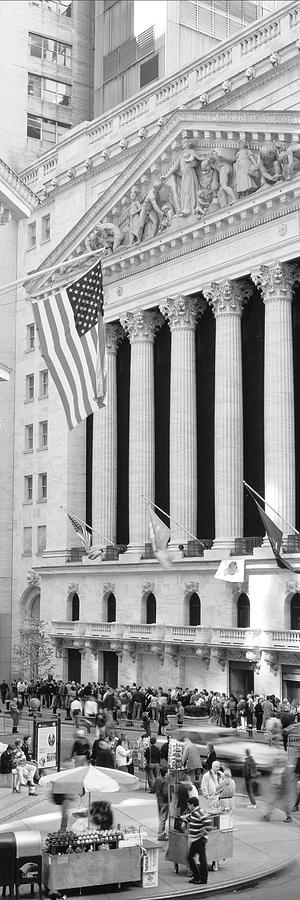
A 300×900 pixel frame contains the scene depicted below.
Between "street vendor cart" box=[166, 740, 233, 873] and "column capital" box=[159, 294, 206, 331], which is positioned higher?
"column capital" box=[159, 294, 206, 331]

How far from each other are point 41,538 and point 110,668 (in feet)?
41.4

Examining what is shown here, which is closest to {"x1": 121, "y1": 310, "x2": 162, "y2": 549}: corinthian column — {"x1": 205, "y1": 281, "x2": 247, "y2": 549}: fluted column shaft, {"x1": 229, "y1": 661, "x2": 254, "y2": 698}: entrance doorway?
{"x1": 205, "y1": 281, "x2": 247, "y2": 549}: fluted column shaft

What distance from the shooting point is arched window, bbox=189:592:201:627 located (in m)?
54.8

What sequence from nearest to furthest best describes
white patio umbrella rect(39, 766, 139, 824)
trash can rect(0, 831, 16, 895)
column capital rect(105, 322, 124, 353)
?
trash can rect(0, 831, 16, 895) < white patio umbrella rect(39, 766, 139, 824) < column capital rect(105, 322, 124, 353)

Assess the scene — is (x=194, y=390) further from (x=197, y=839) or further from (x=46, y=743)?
(x=197, y=839)

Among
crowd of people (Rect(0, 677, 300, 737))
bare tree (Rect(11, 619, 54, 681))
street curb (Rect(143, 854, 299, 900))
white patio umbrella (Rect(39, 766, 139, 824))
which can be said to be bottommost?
street curb (Rect(143, 854, 299, 900))

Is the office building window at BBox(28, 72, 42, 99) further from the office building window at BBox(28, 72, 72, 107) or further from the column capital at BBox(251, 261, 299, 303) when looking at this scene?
the column capital at BBox(251, 261, 299, 303)

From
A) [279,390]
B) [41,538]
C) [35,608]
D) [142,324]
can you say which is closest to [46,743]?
[279,390]

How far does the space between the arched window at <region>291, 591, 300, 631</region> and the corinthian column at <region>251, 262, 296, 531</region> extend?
10.2 feet

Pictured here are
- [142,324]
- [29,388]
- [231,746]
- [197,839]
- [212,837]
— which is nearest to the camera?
[197,839]

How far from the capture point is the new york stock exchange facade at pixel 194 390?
168 ft

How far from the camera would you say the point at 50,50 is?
85938 mm

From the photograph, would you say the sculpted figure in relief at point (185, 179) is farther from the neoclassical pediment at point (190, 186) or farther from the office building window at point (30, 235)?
the office building window at point (30, 235)

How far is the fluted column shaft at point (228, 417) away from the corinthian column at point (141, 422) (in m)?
6.22
